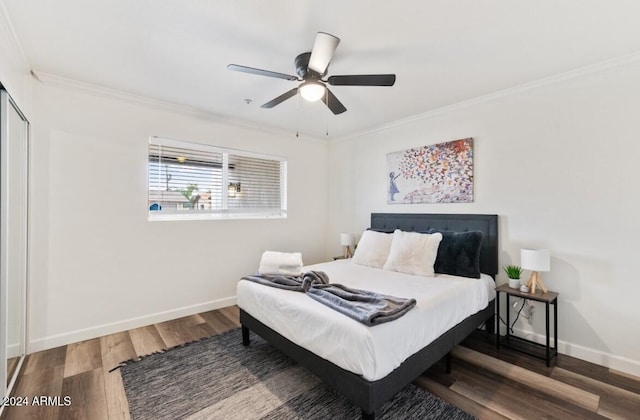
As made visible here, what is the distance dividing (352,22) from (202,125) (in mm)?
2356

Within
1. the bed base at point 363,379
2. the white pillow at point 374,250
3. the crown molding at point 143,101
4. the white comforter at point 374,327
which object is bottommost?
the bed base at point 363,379

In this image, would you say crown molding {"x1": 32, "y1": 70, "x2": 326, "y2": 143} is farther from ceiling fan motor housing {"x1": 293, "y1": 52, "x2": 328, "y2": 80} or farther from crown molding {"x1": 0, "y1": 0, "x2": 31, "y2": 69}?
ceiling fan motor housing {"x1": 293, "y1": 52, "x2": 328, "y2": 80}

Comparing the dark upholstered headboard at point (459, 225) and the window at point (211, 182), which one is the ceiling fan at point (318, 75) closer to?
the window at point (211, 182)

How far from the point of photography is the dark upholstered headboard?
2912mm

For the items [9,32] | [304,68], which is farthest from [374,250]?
[9,32]

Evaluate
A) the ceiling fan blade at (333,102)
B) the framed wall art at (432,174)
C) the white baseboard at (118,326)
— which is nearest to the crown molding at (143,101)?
the ceiling fan blade at (333,102)

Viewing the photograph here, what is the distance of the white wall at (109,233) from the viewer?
257 centimetres

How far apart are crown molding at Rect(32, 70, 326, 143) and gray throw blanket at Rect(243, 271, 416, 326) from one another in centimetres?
220

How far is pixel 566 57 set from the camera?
2.23 metres

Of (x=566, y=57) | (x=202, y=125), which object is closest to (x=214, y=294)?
(x=202, y=125)

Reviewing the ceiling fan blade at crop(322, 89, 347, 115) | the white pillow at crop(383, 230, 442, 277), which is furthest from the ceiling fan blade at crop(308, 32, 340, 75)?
the white pillow at crop(383, 230, 442, 277)

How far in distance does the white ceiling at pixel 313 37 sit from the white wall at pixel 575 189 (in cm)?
28

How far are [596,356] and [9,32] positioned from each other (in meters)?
5.09

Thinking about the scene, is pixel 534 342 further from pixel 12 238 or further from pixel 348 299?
pixel 12 238
